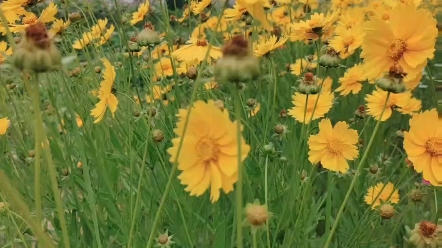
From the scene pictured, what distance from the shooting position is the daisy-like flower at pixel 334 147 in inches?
33.8

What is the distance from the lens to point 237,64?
1.34 ft

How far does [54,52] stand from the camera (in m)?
0.43

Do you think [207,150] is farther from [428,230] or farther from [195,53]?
[195,53]

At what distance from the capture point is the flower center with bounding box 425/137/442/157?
0.68 meters

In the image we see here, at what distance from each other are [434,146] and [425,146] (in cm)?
1

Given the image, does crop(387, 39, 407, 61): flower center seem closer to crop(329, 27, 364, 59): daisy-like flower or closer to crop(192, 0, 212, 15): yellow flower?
crop(329, 27, 364, 59): daisy-like flower

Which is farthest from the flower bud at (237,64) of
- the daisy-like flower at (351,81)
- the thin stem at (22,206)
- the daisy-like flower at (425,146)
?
the daisy-like flower at (351,81)

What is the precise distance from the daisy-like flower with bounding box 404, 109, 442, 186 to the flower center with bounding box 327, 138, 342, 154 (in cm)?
18

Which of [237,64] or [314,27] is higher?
[237,64]

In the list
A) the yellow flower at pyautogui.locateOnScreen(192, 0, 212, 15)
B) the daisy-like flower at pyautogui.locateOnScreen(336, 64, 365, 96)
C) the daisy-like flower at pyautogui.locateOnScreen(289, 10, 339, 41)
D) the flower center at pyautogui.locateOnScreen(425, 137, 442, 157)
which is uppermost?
the flower center at pyautogui.locateOnScreen(425, 137, 442, 157)

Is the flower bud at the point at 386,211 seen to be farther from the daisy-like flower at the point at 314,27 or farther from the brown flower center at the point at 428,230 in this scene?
the daisy-like flower at the point at 314,27

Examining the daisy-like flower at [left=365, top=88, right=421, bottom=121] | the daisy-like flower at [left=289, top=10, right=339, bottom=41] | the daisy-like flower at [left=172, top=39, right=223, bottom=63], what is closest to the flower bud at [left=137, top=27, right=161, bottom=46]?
the daisy-like flower at [left=172, top=39, right=223, bottom=63]

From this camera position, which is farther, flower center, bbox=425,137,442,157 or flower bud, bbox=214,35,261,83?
flower center, bbox=425,137,442,157

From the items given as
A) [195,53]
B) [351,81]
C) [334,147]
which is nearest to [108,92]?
[195,53]
